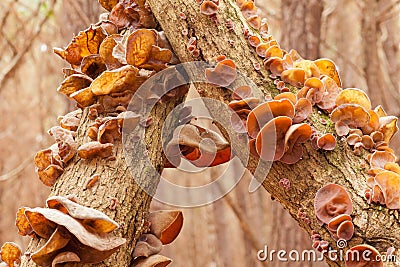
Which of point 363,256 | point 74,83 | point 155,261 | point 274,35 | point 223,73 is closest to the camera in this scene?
point 363,256

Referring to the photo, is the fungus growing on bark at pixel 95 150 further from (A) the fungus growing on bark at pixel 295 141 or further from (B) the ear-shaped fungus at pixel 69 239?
(A) the fungus growing on bark at pixel 295 141

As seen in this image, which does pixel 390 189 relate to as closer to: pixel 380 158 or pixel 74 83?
pixel 380 158

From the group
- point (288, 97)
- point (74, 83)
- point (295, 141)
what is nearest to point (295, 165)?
point (295, 141)

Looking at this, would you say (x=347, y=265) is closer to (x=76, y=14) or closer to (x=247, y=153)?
(x=247, y=153)

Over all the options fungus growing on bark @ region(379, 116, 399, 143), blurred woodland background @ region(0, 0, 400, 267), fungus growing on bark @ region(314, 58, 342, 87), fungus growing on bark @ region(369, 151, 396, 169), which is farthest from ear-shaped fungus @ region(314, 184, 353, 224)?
blurred woodland background @ region(0, 0, 400, 267)

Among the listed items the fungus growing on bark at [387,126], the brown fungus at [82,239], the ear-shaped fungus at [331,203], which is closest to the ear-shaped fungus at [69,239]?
the brown fungus at [82,239]

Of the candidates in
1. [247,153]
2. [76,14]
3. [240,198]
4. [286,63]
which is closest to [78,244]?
[247,153]

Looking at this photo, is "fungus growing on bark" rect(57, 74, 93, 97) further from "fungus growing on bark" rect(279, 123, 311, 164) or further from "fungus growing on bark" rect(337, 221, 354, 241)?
"fungus growing on bark" rect(337, 221, 354, 241)
